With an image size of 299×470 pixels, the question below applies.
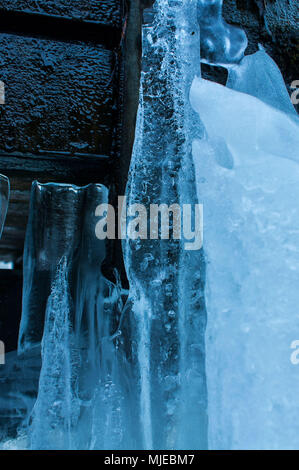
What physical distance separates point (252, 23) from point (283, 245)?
1471 millimetres

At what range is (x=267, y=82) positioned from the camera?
196cm

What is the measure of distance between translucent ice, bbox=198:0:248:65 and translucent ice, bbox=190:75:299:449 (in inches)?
18.5

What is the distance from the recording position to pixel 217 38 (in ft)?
6.90

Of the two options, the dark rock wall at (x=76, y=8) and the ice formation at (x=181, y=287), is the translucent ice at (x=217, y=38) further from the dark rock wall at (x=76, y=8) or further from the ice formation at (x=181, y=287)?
the dark rock wall at (x=76, y=8)

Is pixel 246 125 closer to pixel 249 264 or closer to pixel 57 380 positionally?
pixel 249 264

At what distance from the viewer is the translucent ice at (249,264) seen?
1.27 meters

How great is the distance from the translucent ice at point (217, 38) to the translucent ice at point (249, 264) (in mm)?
469

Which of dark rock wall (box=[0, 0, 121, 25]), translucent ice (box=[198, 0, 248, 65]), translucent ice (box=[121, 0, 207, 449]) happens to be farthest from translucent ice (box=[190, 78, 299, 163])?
dark rock wall (box=[0, 0, 121, 25])

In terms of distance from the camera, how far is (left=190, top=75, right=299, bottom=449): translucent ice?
127cm

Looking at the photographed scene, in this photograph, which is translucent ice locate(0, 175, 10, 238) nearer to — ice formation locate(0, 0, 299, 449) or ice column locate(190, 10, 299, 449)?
ice formation locate(0, 0, 299, 449)

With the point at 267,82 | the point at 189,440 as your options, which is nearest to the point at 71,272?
the point at 189,440

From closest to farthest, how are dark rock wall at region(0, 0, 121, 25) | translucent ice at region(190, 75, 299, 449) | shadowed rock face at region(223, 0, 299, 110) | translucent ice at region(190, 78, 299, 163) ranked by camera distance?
translucent ice at region(190, 75, 299, 449) < translucent ice at region(190, 78, 299, 163) < dark rock wall at region(0, 0, 121, 25) < shadowed rock face at region(223, 0, 299, 110)
